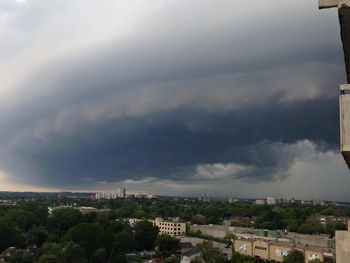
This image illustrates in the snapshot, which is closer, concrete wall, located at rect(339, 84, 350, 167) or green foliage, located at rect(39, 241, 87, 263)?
concrete wall, located at rect(339, 84, 350, 167)

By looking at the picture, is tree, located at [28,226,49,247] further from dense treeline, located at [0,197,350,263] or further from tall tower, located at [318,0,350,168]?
tall tower, located at [318,0,350,168]

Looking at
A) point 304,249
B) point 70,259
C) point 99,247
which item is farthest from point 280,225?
point 70,259

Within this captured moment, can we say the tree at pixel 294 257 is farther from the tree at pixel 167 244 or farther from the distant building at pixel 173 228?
the distant building at pixel 173 228

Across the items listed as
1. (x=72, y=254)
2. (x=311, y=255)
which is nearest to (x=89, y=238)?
(x=72, y=254)

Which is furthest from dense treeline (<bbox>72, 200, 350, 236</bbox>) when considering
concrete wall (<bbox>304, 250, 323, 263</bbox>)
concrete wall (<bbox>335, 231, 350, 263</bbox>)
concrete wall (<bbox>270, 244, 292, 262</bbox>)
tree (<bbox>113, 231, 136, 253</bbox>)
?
concrete wall (<bbox>335, 231, 350, 263</bbox>)

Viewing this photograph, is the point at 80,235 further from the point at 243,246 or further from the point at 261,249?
the point at 261,249
